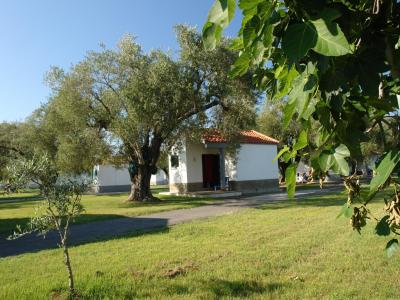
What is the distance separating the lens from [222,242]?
10.2m

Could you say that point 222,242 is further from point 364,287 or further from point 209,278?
point 364,287

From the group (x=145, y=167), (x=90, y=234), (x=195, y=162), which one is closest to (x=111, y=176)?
(x=195, y=162)

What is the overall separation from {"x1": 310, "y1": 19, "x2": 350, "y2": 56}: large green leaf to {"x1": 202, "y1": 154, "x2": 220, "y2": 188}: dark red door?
103 feet

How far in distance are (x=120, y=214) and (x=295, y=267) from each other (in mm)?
12752

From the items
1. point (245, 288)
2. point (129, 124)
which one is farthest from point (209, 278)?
point (129, 124)

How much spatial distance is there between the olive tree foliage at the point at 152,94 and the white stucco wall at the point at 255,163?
282 inches

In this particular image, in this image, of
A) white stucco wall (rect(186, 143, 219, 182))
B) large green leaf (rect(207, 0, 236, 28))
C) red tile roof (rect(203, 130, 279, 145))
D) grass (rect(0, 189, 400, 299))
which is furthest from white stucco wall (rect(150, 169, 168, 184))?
large green leaf (rect(207, 0, 236, 28))

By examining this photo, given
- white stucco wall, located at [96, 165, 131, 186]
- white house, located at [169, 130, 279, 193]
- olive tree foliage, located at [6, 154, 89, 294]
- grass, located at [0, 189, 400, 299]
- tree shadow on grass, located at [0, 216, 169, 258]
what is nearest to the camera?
grass, located at [0, 189, 400, 299]

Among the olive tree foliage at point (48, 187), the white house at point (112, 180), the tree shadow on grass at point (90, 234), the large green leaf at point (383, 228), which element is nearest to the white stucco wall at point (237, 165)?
the tree shadow on grass at point (90, 234)

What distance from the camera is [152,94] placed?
22.1 m

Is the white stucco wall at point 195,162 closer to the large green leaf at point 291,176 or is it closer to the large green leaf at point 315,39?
the large green leaf at point 291,176

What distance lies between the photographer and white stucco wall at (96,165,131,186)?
151 feet

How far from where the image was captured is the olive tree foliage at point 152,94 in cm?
2236

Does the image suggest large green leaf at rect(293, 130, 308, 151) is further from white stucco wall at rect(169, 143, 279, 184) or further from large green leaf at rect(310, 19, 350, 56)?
white stucco wall at rect(169, 143, 279, 184)
